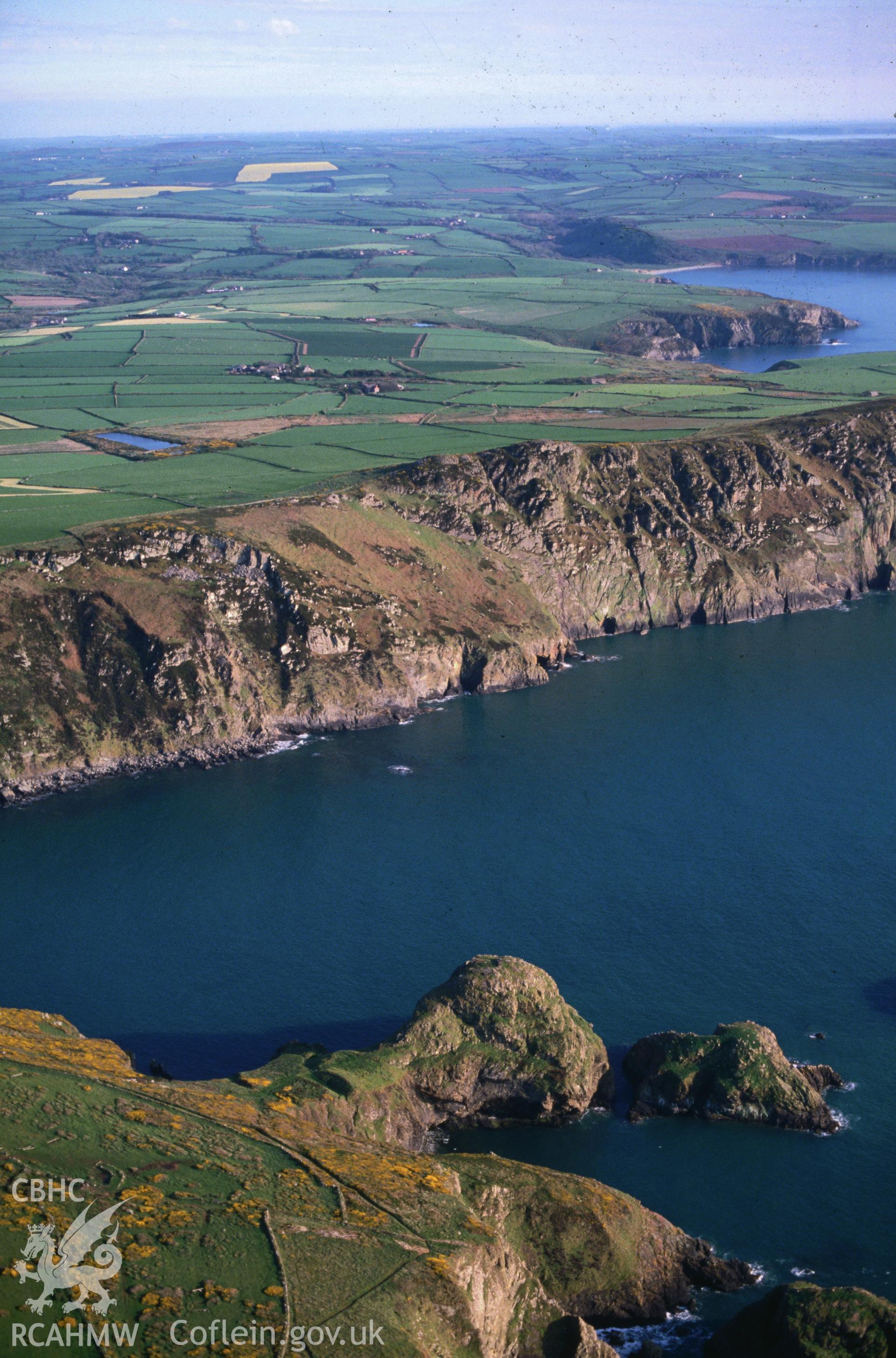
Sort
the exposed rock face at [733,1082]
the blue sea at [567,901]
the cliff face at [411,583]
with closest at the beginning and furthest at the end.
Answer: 1. the blue sea at [567,901]
2. the exposed rock face at [733,1082]
3. the cliff face at [411,583]

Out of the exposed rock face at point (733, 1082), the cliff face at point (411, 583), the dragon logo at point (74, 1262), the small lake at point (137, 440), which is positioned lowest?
the exposed rock face at point (733, 1082)

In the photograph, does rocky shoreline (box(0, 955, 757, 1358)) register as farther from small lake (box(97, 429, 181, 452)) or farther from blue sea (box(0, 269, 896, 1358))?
small lake (box(97, 429, 181, 452))

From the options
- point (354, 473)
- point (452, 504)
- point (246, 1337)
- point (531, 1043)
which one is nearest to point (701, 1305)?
point (531, 1043)

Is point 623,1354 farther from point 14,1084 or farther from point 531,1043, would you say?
point 14,1084

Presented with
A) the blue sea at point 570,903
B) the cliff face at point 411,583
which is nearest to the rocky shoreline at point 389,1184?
the blue sea at point 570,903

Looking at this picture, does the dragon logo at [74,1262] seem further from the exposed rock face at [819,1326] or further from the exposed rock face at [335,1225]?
the exposed rock face at [819,1326]

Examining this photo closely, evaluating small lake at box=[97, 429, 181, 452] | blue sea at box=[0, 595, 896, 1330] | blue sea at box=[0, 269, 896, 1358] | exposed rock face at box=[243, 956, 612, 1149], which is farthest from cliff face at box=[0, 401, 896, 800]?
exposed rock face at box=[243, 956, 612, 1149]
